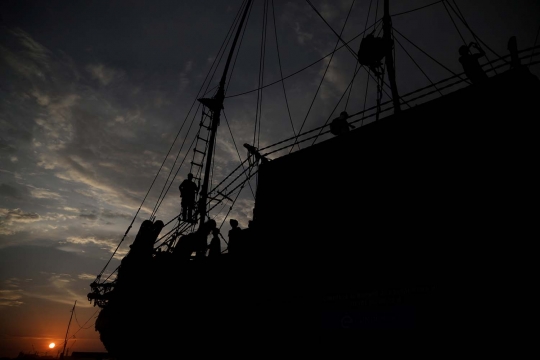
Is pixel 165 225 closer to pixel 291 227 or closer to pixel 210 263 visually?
pixel 210 263

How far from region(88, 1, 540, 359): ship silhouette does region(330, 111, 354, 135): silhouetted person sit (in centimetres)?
8

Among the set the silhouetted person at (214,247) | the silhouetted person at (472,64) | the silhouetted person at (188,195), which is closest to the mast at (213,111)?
the silhouetted person at (188,195)

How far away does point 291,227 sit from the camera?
11.1 m

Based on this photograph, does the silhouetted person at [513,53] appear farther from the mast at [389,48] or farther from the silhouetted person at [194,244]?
the silhouetted person at [194,244]

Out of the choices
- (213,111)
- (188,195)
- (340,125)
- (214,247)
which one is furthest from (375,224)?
(213,111)

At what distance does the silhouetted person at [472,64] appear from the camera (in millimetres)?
8291

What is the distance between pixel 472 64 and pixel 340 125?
4.43m

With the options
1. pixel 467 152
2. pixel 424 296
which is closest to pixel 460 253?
pixel 424 296

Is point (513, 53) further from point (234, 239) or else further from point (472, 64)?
point (234, 239)

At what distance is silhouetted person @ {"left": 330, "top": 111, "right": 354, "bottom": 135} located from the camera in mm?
10594

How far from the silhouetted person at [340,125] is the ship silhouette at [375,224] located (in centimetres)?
8

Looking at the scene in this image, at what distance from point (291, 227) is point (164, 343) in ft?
27.7

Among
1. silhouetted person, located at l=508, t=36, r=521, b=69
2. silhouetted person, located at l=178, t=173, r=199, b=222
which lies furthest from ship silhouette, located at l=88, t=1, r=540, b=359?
silhouetted person, located at l=178, t=173, r=199, b=222

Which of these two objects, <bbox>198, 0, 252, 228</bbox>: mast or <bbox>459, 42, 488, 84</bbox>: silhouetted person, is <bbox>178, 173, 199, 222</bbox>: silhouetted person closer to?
<bbox>198, 0, 252, 228</bbox>: mast
